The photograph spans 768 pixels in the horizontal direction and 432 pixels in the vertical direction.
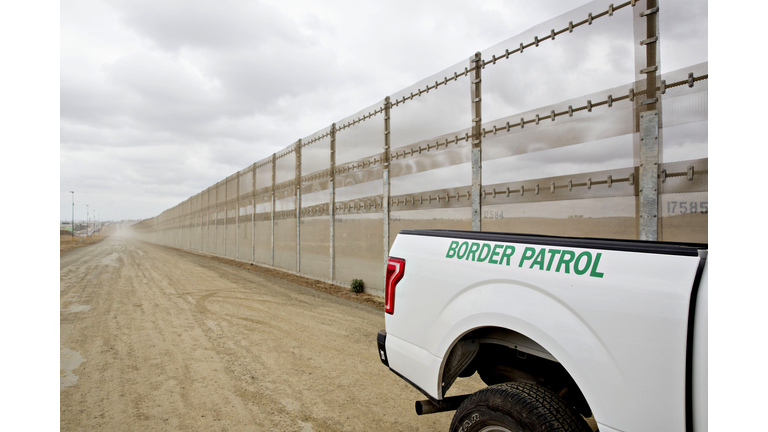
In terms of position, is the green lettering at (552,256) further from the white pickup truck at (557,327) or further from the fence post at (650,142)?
the fence post at (650,142)

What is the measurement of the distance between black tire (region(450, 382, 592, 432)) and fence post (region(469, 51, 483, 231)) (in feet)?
19.5

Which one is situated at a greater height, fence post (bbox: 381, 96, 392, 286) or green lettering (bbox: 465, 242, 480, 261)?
fence post (bbox: 381, 96, 392, 286)

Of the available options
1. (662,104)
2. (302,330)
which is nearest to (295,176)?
(302,330)

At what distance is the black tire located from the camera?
1888mm

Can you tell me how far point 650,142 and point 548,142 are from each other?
165 centimetres

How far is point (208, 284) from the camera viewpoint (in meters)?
12.7

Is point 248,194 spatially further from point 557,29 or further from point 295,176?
point 557,29

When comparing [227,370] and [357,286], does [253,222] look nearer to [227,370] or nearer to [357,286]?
[357,286]

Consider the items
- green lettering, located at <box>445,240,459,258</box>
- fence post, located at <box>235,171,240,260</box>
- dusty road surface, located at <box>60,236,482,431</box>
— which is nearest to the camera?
green lettering, located at <box>445,240,459,258</box>

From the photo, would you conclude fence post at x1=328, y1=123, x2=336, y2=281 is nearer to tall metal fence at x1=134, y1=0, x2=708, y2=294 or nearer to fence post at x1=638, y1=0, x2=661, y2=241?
tall metal fence at x1=134, y1=0, x2=708, y2=294

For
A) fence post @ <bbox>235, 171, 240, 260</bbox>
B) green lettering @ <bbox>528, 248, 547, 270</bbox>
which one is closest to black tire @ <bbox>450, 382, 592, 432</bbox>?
green lettering @ <bbox>528, 248, 547, 270</bbox>

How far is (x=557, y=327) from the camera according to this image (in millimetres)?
1942

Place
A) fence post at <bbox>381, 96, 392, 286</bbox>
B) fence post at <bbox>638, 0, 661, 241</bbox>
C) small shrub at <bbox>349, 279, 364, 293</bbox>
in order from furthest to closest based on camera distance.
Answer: small shrub at <bbox>349, 279, 364, 293</bbox>
fence post at <bbox>381, 96, 392, 286</bbox>
fence post at <bbox>638, 0, 661, 241</bbox>

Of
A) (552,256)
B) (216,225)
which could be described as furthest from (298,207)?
(216,225)
